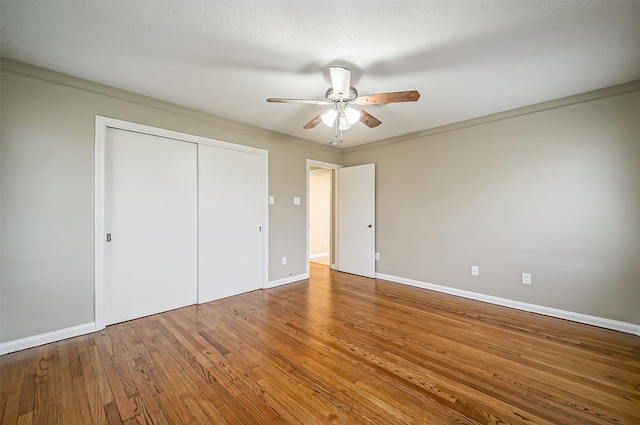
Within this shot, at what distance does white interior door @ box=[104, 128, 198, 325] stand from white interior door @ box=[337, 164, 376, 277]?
2.63 m

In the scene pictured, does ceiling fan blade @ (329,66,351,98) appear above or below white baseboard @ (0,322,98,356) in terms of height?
above

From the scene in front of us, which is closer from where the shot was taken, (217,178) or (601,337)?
(601,337)

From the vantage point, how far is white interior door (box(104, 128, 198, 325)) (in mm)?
Answer: 2650

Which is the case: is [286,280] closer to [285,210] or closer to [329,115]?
[285,210]

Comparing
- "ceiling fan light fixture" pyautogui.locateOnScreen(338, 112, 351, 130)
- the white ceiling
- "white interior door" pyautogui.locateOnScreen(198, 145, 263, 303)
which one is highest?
the white ceiling

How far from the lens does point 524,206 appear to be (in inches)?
121

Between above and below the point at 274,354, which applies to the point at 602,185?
above

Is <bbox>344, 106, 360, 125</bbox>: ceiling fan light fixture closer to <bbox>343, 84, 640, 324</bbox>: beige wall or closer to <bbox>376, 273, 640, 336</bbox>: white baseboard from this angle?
<bbox>343, 84, 640, 324</bbox>: beige wall

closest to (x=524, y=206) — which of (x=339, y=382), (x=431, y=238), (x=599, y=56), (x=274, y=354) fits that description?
(x=431, y=238)

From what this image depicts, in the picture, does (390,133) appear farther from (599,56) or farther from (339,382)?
(339,382)

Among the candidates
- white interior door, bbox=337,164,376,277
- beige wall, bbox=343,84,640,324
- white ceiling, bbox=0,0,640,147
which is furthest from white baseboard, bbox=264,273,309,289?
white ceiling, bbox=0,0,640,147

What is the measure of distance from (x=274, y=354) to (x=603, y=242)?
11.2 feet

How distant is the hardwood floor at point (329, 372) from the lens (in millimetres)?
1507

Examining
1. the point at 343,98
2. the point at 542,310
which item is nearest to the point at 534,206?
the point at 542,310
